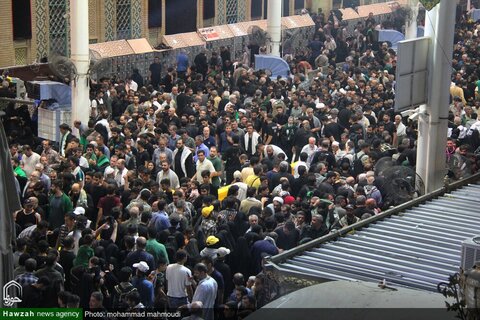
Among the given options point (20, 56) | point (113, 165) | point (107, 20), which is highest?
point (107, 20)

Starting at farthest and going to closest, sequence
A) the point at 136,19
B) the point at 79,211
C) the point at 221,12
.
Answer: the point at 221,12 → the point at 136,19 → the point at 79,211

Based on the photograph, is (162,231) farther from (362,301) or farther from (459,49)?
(459,49)

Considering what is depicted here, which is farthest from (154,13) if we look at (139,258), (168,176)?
(139,258)

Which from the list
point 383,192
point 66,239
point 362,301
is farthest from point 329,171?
point 362,301

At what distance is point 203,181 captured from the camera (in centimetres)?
1602

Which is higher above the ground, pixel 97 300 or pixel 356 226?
pixel 356 226

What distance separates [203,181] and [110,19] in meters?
14.6

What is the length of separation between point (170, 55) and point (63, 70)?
23.2ft

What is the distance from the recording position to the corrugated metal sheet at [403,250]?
9133 mm

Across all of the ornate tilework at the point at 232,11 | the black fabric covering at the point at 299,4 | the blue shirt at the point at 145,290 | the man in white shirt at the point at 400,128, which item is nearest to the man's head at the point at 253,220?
the blue shirt at the point at 145,290

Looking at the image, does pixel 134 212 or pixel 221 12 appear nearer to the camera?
pixel 134 212

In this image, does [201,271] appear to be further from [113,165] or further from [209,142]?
[209,142]

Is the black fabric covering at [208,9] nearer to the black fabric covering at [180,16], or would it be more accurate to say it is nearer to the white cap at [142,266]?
the black fabric covering at [180,16]

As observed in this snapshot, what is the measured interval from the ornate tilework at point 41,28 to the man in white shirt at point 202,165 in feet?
37.8
